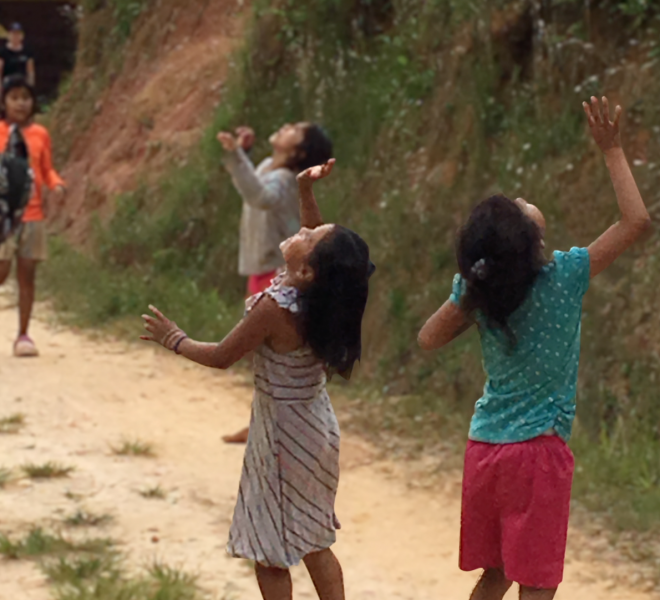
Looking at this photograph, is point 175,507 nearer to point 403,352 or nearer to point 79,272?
point 403,352

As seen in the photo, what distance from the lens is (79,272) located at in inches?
418

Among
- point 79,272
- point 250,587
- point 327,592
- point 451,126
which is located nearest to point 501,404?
point 327,592

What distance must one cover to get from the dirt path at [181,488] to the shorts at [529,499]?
1.79m

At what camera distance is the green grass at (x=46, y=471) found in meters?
6.01

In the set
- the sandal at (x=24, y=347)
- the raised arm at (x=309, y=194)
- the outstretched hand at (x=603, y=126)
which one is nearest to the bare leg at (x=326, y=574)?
the raised arm at (x=309, y=194)

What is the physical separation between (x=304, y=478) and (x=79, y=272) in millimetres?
7574

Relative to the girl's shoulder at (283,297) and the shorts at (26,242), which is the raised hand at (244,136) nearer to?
the shorts at (26,242)

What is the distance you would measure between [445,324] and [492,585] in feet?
2.56

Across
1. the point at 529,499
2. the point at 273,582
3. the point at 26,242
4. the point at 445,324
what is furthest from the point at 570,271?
the point at 26,242

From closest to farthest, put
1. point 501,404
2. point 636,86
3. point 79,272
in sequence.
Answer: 1. point 501,404
2. point 636,86
3. point 79,272

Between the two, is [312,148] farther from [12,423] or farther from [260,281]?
[12,423]

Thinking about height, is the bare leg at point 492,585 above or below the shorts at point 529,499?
below

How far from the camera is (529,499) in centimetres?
326

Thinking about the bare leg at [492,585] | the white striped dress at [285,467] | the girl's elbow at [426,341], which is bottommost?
the bare leg at [492,585]
